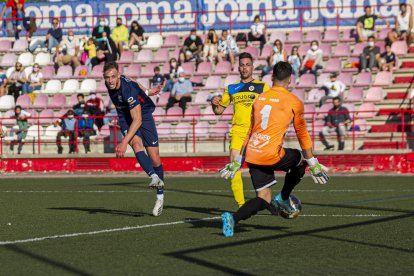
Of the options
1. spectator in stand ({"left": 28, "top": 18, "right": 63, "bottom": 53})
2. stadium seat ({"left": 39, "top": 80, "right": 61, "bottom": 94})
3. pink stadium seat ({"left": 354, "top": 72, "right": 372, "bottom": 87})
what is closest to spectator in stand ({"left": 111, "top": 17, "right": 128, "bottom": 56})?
spectator in stand ({"left": 28, "top": 18, "right": 63, "bottom": 53})

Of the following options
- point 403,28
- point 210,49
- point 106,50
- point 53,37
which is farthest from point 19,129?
point 403,28

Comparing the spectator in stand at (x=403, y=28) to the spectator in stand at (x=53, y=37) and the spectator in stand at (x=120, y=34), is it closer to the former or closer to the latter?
the spectator in stand at (x=120, y=34)

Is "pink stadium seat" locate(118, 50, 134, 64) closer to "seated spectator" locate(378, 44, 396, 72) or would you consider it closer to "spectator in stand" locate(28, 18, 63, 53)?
"spectator in stand" locate(28, 18, 63, 53)

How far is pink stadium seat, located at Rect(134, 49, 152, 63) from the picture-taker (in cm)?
3233

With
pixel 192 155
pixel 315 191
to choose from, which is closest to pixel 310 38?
pixel 192 155

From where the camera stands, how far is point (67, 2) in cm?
3609

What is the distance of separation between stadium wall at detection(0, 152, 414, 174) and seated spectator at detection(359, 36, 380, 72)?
505cm

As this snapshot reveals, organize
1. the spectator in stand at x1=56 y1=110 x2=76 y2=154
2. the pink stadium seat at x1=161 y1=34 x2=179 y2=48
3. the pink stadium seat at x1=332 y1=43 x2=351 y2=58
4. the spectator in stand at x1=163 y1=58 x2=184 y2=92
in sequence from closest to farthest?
1. the spectator in stand at x1=56 y1=110 x2=76 y2=154
2. the spectator in stand at x1=163 y1=58 x2=184 y2=92
3. the pink stadium seat at x1=332 y1=43 x2=351 y2=58
4. the pink stadium seat at x1=161 y1=34 x2=179 y2=48

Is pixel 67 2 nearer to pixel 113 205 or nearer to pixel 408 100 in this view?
pixel 408 100

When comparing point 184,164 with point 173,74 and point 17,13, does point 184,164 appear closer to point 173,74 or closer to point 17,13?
point 173,74

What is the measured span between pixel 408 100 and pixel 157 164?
1615cm

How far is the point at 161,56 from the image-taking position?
3216 cm

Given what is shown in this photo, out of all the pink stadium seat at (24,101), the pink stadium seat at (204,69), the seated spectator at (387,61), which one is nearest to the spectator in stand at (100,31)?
the pink stadium seat at (24,101)

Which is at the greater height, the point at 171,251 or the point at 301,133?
the point at 301,133
